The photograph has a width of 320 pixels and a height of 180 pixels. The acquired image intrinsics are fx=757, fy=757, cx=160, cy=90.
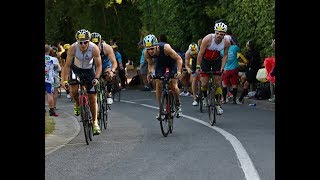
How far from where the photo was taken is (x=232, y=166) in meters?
9.72

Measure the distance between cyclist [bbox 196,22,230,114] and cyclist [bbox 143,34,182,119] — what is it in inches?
26.8

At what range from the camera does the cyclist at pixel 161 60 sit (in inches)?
531

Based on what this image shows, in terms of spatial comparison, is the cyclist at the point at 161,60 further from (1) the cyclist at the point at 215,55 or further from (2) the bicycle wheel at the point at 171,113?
(1) the cyclist at the point at 215,55

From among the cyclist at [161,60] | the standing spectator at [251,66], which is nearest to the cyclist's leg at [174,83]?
the cyclist at [161,60]

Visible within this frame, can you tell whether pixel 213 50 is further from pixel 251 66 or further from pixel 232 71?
pixel 251 66

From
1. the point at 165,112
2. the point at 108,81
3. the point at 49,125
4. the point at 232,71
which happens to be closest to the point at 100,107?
the point at 49,125

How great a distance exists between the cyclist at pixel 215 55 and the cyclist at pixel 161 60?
2.23 feet

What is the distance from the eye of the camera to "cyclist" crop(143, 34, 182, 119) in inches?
531

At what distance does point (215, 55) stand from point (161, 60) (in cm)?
149
